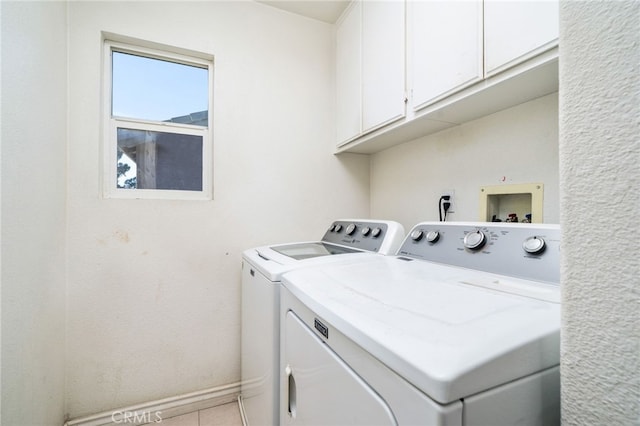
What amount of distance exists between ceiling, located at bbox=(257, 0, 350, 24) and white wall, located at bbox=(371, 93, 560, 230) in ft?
3.47

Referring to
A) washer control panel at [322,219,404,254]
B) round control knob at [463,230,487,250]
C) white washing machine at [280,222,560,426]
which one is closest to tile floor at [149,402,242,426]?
white washing machine at [280,222,560,426]

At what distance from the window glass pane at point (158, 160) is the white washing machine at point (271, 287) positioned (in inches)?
28.5

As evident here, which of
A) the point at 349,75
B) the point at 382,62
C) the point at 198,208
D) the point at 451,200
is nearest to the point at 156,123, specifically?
the point at 198,208

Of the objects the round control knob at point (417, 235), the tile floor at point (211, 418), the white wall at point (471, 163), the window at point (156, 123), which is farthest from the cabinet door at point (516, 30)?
the tile floor at point (211, 418)

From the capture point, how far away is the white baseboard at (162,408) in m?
1.48

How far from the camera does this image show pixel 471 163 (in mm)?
1432

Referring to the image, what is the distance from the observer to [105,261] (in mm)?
1509

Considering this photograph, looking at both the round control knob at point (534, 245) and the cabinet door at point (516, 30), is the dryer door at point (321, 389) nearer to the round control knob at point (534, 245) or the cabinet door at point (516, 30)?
the round control knob at point (534, 245)

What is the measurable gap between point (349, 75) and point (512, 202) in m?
1.27

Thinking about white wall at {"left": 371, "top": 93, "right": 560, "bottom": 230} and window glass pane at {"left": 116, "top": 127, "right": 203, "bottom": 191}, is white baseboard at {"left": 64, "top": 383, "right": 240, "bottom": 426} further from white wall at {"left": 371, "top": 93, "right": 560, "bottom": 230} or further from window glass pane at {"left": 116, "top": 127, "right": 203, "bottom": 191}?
white wall at {"left": 371, "top": 93, "right": 560, "bottom": 230}

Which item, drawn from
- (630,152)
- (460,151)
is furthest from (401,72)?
(630,152)

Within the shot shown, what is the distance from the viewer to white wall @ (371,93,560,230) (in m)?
1.12

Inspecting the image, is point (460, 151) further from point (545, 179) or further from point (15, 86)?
point (15, 86)

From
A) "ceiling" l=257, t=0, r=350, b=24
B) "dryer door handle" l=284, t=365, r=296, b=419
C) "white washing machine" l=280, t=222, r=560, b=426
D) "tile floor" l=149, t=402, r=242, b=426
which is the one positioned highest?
"ceiling" l=257, t=0, r=350, b=24
